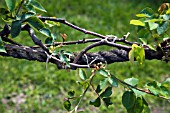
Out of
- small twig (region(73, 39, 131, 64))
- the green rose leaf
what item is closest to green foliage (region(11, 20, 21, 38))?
small twig (region(73, 39, 131, 64))

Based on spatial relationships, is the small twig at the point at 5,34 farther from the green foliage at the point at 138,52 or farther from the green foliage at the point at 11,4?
the green foliage at the point at 138,52

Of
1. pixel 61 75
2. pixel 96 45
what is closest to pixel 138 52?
pixel 96 45

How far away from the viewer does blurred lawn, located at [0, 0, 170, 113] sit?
2705 mm

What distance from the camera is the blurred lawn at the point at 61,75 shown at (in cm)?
271

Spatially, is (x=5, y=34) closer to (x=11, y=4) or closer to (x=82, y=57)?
(x=11, y=4)

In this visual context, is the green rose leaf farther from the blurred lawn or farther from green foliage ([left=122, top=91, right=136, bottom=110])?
the blurred lawn

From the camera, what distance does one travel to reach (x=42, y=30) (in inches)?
35.2

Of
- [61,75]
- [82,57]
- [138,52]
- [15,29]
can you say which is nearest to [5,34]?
[15,29]

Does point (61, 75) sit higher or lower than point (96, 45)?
lower

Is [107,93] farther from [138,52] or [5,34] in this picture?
[5,34]

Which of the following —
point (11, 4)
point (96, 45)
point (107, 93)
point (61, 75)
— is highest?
point (11, 4)

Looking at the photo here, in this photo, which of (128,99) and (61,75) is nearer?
(128,99)

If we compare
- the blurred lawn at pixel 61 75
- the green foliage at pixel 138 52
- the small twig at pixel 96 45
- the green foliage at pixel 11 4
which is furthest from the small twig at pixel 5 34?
the blurred lawn at pixel 61 75

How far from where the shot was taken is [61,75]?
301cm
